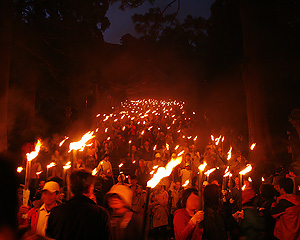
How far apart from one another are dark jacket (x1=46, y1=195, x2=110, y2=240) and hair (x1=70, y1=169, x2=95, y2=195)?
136 millimetres

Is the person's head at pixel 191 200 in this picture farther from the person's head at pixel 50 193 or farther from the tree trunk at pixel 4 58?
the tree trunk at pixel 4 58

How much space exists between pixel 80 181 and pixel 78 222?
47cm

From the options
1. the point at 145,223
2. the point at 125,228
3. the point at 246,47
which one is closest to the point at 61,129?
the point at 246,47

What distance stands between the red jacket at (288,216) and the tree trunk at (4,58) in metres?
7.14

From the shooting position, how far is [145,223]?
228 cm

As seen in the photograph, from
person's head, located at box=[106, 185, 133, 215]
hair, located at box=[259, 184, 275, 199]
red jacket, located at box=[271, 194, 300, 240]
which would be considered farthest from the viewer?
hair, located at box=[259, 184, 275, 199]

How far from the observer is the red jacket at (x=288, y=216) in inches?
202

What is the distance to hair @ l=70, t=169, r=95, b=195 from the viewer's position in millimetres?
3469

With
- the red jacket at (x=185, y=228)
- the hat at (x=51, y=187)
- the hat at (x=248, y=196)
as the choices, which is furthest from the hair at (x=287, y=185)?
the hat at (x=51, y=187)

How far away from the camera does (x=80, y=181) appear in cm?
350

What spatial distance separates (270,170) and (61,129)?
12401mm

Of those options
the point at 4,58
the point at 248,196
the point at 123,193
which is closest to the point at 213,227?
the point at 248,196

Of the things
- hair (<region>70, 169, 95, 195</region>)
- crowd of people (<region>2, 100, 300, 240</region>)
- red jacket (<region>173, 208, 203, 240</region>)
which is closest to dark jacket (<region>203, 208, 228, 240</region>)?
crowd of people (<region>2, 100, 300, 240</region>)

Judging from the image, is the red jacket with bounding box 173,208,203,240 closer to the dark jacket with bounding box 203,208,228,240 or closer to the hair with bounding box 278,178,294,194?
the dark jacket with bounding box 203,208,228,240
